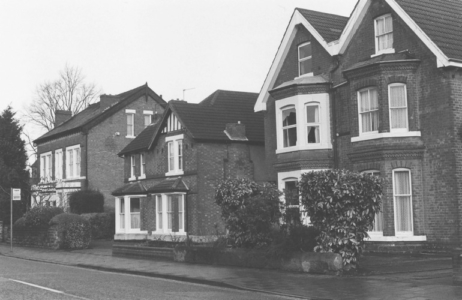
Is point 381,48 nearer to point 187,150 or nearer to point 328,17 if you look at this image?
point 328,17

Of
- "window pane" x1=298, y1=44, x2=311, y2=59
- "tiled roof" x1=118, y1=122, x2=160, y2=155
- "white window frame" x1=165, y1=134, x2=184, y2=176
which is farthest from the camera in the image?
"tiled roof" x1=118, y1=122, x2=160, y2=155

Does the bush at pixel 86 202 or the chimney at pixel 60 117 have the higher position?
the chimney at pixel 60 117

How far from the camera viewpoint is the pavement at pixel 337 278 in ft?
42.8

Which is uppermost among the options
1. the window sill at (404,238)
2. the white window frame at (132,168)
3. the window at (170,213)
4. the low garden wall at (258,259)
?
the white window frame at (132,168)

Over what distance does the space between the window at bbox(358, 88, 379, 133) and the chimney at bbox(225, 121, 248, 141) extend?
10.6 metres

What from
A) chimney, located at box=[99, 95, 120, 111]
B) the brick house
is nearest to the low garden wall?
the brick house

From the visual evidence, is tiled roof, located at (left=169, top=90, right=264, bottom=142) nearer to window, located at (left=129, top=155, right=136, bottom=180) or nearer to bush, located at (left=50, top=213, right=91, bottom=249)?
window, located at (left=129, top=155, right=136, bottom=180)

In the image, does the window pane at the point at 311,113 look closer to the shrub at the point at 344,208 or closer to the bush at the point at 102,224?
the shrub at the point at 344,208

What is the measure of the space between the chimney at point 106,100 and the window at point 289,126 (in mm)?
24882

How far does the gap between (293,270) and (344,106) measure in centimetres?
1028

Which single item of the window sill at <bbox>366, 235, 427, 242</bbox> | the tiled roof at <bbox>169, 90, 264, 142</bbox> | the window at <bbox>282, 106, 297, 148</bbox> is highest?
the tiled roof at <bbox>169, 90, 264, 142</bbox>

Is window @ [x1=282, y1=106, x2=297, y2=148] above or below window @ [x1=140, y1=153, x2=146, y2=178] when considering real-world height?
above

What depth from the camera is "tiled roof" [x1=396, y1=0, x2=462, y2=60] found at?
22.6m

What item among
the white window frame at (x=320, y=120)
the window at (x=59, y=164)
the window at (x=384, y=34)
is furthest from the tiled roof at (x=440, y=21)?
the window at (x=59, y=164)
